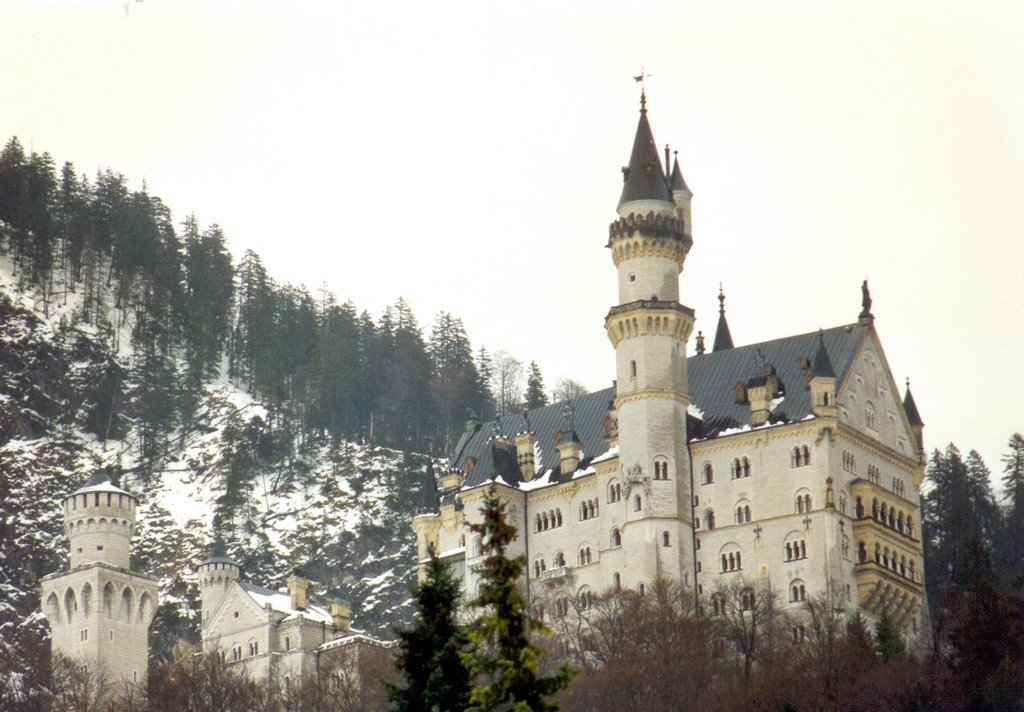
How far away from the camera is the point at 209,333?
15500 cm

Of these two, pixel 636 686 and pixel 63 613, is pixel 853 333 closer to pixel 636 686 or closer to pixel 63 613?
pixel 636 686

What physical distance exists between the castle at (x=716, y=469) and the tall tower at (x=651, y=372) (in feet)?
0.25

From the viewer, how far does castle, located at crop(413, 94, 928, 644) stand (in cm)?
9688

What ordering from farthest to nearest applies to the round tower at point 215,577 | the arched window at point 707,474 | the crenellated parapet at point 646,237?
1. the round tower at point 215,577
2. the crenellated parapet at point 646,237
3. the arched window at point 707,474

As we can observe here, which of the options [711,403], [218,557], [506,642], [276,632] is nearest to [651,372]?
[711,403]

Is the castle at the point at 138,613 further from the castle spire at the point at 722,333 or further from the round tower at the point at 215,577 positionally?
the castle spire at the point at 722,333

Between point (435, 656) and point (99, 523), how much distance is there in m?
76.9

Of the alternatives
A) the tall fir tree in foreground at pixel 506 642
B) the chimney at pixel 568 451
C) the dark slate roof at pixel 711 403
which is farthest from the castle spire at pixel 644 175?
the tall fir tree in foreground at pixel 506 642

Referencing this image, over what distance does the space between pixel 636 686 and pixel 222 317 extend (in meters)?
80.3

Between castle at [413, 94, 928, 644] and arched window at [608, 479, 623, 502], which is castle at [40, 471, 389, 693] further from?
arched window at [608, 479, 623, 502]

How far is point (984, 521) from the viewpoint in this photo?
11788 centimetres

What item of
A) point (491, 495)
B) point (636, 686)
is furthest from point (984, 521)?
point (491, 495)

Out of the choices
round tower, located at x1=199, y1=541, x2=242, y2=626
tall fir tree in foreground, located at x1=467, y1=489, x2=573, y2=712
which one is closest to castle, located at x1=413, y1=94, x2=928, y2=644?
round tower, located at x1=199, y1=541, x2=242, y2=626

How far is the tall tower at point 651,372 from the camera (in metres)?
98.0
